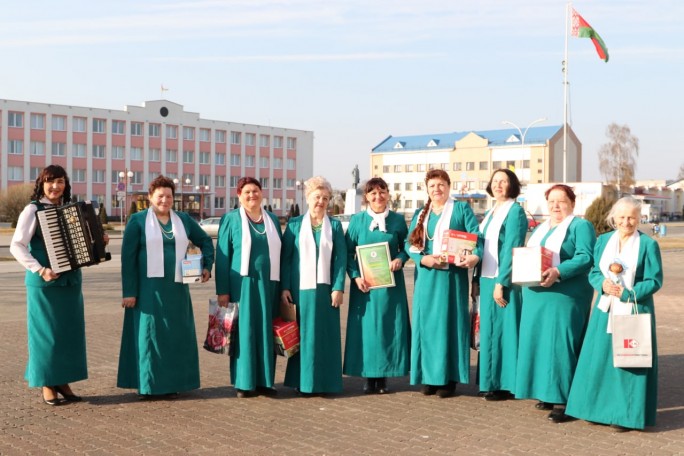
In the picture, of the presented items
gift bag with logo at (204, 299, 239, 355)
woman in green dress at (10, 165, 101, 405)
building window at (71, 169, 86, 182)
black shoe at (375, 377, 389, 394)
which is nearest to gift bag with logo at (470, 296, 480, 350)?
black shoe at (375, 377, 389, 394)

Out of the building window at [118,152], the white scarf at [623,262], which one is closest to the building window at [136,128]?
the building window at [118,152]

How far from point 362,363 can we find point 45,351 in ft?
8.97

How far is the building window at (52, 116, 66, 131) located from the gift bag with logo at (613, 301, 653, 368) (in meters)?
75.7

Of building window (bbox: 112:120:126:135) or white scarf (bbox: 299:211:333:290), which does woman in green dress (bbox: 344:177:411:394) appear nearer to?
white scarf (bbox: 299:211:333:290)

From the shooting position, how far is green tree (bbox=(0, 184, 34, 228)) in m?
49.9

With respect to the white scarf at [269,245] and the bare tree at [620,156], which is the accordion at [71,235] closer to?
the white scarf at [269,245]

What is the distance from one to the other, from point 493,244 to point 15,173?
240ft

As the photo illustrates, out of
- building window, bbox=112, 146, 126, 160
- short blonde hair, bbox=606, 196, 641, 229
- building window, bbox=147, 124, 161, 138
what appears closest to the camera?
short blonde hair, bbox=606, 196, 641, 229

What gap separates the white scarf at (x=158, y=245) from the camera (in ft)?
22.9

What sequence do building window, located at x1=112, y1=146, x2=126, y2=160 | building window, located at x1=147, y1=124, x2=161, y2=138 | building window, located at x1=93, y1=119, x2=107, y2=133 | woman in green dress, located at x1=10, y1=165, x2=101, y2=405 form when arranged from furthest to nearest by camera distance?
1. building window, located at x1=147, y1=124, x2=161, y2=138
2. building window, located at x1=112, y1=146, x2=126, y2=160
3. building window, located at x1=93, y1=119, x2=107, y2=133
4. woman in green dress, located at x1=10, y1=165, x2=101, y2=405

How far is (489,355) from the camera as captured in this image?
7016mm

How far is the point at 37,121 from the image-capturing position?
243ft

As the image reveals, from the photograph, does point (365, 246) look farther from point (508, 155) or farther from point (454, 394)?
point (508, 155)

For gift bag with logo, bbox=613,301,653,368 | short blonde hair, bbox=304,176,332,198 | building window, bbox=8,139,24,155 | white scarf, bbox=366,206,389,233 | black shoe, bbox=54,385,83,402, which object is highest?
building window, bbox=8,139,24,155
